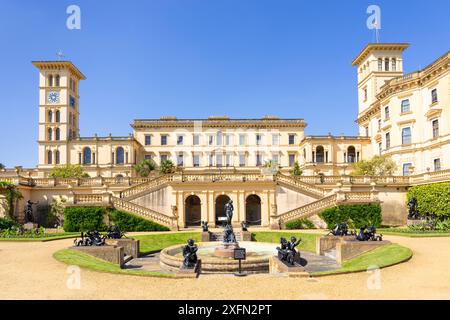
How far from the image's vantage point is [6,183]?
110ft

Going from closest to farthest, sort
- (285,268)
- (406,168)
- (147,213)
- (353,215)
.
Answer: (285,268) → (147,213) → (353,215) → (406,168)

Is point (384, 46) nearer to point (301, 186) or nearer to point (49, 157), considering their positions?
point (301, 186)

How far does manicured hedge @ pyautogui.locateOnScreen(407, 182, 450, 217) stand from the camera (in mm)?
33625

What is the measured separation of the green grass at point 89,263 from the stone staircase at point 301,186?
2173 cm

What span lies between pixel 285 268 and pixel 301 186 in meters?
22.1

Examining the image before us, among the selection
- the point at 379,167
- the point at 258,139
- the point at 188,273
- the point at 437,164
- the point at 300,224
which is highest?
the point at 258,139

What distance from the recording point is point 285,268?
14156 mm

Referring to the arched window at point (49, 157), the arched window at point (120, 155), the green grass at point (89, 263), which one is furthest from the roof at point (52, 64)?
the green grass at point (89, 263)

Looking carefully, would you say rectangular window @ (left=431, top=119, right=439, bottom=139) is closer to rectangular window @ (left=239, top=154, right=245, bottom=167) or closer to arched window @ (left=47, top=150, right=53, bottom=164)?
rectangular window @ (left=239, top=154, right=245, bottom=167)

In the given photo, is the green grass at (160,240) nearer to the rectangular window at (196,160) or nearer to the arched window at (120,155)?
the arched window at (120,155)

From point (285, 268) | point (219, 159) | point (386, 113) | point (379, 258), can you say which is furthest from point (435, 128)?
point (285, 268)

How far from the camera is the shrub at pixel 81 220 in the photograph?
101ft
